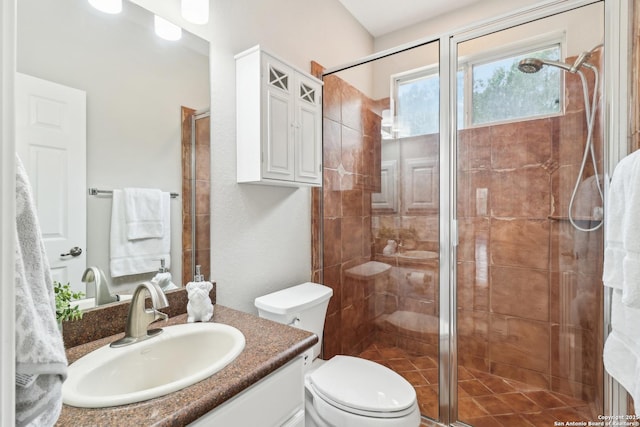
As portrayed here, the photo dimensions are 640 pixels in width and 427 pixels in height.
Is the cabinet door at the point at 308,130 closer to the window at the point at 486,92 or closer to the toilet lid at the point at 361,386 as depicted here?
the window at the point at 486,92

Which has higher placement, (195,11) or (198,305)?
(195,11)

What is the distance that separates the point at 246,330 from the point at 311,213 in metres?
1.04

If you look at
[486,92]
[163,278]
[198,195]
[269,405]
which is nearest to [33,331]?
[269,405]

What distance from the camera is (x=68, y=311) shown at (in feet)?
2.58

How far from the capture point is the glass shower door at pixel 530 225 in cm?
155

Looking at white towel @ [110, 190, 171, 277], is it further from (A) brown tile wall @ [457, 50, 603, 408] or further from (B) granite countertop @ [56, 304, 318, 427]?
(A) brown tile wall @ [457, 50, 603, 408]

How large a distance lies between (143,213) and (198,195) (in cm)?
23

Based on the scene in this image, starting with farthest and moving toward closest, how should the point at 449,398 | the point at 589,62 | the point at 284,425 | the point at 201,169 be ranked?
the point at 449,398
the point at 589,62
the point at 201,169
the point at 284,425

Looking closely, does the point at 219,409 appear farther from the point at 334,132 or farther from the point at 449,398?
the point at 334,132

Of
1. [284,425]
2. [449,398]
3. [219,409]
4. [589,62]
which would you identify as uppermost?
[589,62]

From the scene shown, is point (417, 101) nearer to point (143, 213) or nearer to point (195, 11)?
point (195, 11)

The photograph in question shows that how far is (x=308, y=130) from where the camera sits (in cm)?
168

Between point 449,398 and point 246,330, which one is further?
point 449,398

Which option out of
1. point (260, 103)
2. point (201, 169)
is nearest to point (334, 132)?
point (260, 103)
